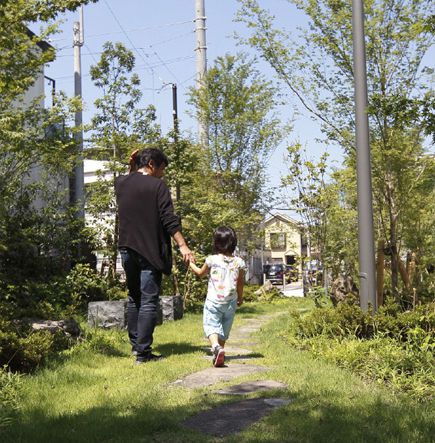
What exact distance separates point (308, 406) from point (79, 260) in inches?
367

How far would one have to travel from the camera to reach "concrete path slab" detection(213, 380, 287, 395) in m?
4.04

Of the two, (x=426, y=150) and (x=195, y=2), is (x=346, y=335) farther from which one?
(x=195, y=2)

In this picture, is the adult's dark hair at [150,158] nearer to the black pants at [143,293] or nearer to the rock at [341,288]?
the black pants at [143,293]

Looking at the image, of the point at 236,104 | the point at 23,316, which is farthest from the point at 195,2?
the point at 23,316

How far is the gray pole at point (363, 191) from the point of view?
6.52 m

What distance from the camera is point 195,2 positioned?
738 inches

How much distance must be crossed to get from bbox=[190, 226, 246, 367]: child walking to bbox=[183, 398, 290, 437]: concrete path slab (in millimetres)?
1712

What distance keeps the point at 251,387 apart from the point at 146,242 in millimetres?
1721

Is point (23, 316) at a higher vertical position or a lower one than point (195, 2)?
lower

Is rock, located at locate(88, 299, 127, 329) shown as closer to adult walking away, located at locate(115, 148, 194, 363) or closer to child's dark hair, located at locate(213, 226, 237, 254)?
adult walking away, located at locate(115, 148, 194, 363)

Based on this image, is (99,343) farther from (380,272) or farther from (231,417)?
(380,272)

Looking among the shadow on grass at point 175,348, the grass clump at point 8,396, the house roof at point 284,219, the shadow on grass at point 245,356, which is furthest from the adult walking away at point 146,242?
the house roof at point 284,219

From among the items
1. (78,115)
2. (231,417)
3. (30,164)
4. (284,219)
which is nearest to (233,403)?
(231,417)

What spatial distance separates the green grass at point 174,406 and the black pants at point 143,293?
0.22 m
